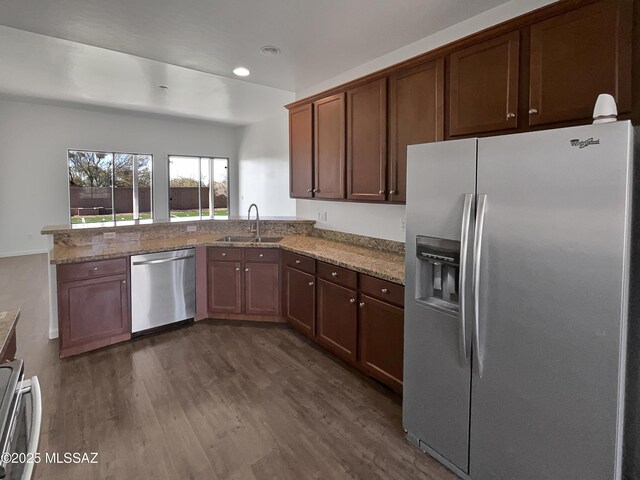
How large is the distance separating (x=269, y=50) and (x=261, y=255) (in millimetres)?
1967

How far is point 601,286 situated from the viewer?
4.28ft

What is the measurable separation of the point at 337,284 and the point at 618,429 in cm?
195

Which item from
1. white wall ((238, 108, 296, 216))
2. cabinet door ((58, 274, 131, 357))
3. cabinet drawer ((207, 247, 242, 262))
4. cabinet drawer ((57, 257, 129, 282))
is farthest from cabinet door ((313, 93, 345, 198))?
white wall ((238, 108, 296, 216))

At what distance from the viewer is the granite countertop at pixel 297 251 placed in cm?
271

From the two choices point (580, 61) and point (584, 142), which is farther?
point (580, 61)

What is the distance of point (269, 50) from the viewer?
10.5ft

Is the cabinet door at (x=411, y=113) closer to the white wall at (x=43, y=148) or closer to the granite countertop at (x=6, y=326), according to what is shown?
the granite countertop at (x=6, y=326)

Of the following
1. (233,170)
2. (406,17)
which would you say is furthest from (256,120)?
(406,17)

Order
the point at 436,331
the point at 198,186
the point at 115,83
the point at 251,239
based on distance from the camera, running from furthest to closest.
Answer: the point at 198,186 → the point at 115,83 → the point at 251,239 → the point at 436,331

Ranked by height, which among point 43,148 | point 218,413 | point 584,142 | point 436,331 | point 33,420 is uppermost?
point 43,148

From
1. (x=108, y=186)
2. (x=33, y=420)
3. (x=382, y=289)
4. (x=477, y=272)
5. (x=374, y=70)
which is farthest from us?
(x=108, y=186)

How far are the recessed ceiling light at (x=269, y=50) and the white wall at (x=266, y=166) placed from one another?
4.05 meters

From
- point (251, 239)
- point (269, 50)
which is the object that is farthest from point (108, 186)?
point (269, 50)

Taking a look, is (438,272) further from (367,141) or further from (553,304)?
(367,141)
